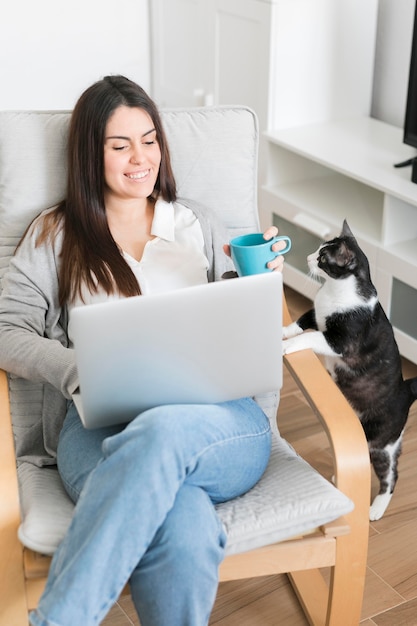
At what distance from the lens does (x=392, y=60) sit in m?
3.30

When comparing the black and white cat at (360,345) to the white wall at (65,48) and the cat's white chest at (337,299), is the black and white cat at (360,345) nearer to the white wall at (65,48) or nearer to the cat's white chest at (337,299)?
the cat's white chest at (337,299)

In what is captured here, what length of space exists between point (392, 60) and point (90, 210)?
5.98 feet

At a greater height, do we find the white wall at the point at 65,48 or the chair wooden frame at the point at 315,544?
the white wall at the point at 65,48

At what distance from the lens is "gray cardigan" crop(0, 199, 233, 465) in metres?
1.75

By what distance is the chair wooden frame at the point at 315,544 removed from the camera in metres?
1.52

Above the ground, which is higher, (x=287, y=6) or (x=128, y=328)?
(x=287, y=6)

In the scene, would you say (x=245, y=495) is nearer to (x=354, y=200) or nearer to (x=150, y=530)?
(x=150, y=530)

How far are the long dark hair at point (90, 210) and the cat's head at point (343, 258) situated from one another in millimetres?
456

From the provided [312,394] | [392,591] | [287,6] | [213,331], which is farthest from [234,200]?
[287,6]

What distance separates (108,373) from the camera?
1.46 metres

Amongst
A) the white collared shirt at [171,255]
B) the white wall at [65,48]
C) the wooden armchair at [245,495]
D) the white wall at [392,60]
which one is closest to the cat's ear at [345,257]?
the wooden armchair at [245,495]

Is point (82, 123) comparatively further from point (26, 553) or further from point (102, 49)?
point (102, 49)

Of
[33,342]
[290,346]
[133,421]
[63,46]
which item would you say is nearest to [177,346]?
[133,421]

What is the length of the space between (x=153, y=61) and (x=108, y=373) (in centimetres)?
277
